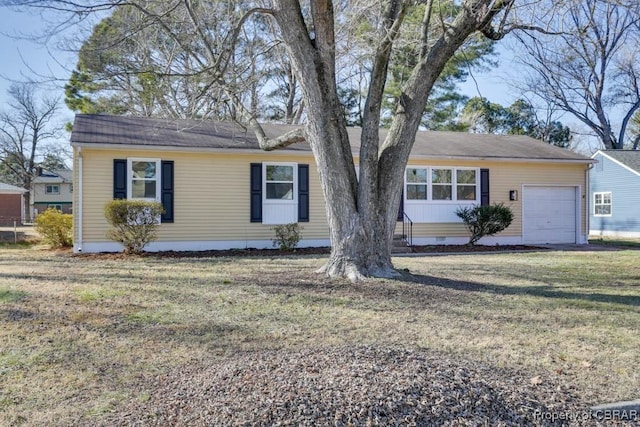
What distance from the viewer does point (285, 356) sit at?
3.82m

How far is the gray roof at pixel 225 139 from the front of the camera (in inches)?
503

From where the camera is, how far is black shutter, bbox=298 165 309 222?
46.0 feet

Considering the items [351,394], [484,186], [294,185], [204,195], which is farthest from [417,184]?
[351,394]

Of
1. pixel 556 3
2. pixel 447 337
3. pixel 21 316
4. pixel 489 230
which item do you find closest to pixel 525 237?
pixel 489 230

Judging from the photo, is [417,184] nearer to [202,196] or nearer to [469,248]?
[469,248]

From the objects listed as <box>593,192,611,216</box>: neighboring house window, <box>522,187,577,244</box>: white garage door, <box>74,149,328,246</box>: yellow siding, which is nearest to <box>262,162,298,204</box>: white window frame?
<box>74,149,328,246</box>: yellow siding

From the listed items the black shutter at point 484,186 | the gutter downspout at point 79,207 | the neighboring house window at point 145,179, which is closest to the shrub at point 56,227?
the gutter downspout at point 79,207

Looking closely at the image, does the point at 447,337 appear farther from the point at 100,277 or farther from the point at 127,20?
the point at 127,20

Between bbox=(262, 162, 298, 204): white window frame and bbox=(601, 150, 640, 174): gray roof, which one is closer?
bbox=(262, 162, 298, 204): white window frame

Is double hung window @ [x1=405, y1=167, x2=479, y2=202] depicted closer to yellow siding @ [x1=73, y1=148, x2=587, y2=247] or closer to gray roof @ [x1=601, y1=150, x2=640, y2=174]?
yellow siding @ [x1=73, y1=148, x2=587, y2=247]

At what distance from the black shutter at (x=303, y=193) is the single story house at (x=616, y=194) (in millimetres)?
16861

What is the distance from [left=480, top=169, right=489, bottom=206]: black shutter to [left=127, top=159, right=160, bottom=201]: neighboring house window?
9.64 metres

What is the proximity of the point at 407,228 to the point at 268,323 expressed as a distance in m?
10.3

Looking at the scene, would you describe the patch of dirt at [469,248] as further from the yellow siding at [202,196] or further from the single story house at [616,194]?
the single story house at [616,194]
